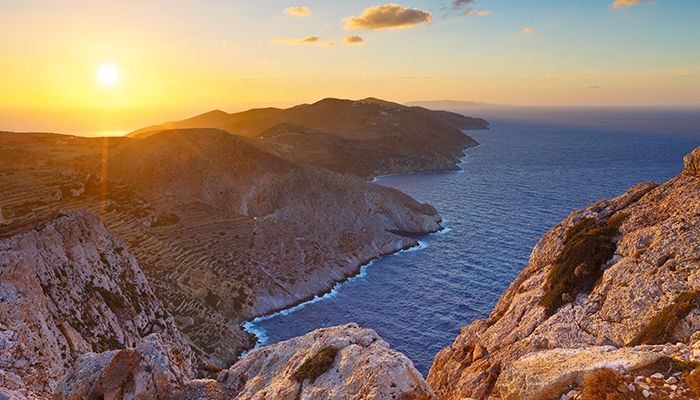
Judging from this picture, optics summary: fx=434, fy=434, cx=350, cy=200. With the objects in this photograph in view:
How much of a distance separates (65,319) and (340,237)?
69.8 meters

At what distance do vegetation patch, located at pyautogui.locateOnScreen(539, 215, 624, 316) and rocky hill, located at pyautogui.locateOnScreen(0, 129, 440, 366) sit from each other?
46767 mm

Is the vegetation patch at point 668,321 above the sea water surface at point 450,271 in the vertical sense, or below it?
above

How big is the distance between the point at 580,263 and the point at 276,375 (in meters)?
17.9

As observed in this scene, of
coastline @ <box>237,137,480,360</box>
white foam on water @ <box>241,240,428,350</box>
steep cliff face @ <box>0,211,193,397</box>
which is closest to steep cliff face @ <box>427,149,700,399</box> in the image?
steep cliff face @ <box>0,211,193,397</box>

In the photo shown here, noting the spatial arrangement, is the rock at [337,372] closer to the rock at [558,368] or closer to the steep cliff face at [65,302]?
the rock at [558,368]

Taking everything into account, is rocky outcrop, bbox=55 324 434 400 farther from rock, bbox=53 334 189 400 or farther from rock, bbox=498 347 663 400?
rock, bbox=498 347 663 400

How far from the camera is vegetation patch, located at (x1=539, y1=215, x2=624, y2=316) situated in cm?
2345

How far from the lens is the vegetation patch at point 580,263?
23453 mm

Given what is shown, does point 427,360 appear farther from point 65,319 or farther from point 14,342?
point 14,342

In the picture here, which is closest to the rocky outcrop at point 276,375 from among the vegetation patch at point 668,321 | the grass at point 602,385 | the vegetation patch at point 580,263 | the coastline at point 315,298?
the grass at point 602,385

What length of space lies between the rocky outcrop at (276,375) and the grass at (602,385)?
6.19m

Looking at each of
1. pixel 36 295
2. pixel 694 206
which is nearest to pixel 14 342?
pixel 36 295

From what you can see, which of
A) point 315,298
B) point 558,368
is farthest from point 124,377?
point 315,298

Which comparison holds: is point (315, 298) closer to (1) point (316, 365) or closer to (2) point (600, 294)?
(1) point (316, 365)
